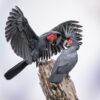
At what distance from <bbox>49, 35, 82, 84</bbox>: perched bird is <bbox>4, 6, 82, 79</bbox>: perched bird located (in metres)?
0.08

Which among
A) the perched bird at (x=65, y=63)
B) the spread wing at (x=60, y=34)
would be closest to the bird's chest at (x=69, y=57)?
the perched bird at (x=65, y=63)

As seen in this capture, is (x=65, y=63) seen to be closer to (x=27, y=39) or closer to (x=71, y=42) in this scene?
(x=71, y=42)

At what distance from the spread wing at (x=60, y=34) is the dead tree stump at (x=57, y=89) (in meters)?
0.11

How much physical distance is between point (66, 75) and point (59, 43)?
0.48ft

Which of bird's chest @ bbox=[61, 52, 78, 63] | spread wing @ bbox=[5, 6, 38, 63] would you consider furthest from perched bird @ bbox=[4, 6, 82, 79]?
bird's chest @ bbox=[61, 52, 78, 63]

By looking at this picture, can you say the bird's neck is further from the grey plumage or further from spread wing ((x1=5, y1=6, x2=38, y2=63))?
spread wing ((x1=5, y1=6, x2=38, y2=63))

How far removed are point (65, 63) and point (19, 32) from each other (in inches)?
8.3

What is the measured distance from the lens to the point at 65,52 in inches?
45.6

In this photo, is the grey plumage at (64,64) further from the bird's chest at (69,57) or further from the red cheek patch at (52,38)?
the red cheek patch at (52,38)

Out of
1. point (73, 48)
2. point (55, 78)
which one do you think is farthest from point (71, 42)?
point (55, 78)

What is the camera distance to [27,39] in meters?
1.28

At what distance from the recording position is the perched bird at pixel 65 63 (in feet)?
3.68

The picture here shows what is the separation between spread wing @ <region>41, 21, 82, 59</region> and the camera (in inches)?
49.7

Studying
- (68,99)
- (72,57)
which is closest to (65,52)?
(72,57)
